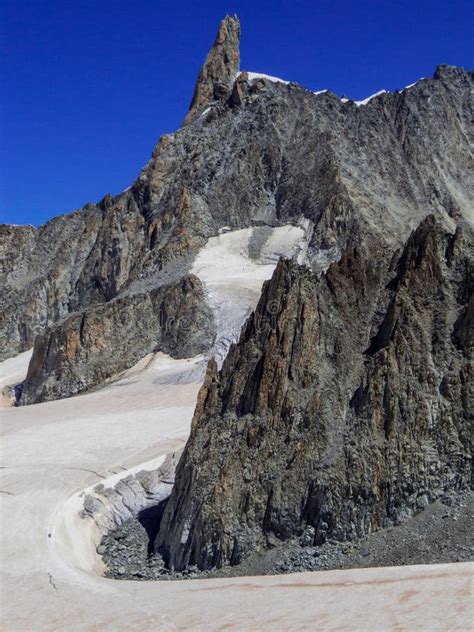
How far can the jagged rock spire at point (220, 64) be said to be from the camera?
259 feet

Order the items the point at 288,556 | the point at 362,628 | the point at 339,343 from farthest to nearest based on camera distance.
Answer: the point at 339,343 < the point at 288,556 < the point at 362,628

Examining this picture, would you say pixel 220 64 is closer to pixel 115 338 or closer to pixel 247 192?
pixel 247 192

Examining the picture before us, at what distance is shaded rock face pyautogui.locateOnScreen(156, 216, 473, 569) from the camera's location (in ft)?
66.0

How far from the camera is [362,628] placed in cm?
1427

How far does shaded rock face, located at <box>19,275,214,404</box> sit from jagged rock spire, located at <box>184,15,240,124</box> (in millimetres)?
31600

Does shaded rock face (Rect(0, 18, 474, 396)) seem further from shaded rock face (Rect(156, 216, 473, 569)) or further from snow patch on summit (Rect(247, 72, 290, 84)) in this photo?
shaded rock face (Rect(156, 216, 473, 569))

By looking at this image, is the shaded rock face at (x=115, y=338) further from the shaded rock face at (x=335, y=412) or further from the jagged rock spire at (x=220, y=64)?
the jagged rock spire at (x=220, y=64)

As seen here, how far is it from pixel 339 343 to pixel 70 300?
4803 cm

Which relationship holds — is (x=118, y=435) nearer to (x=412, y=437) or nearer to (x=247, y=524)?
(x=247, y=524)

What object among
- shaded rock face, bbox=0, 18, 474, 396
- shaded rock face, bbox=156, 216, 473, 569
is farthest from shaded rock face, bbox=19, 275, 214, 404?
shaded rock face, bbox=156, 216, 473, 569

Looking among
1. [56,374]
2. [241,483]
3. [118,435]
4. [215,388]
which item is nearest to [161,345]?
[56,374]

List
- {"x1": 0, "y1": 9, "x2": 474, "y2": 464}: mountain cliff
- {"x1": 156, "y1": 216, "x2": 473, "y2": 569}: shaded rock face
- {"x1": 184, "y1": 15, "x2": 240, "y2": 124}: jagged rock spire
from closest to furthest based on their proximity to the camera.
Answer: {"x1": 156, "y1": 216, "x2": 473, "y2": 569}: shaded rock face < {"x1": 0, "y1": 9, "x2": 474, "y2": 464}: mountain cliff < {"x1": 184, "y1": 15, "x2": 240, "y2": 124}: jagged rock spire

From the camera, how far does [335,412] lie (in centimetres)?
2172

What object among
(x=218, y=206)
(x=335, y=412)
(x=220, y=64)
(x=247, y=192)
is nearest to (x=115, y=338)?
(x=218, y=206)
